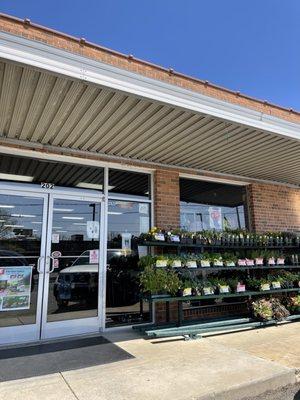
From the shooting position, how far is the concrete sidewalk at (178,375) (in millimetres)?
3770

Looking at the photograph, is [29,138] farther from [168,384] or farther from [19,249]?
[168,384]

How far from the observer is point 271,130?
19.0ft

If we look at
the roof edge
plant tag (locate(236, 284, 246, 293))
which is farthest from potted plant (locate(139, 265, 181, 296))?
the roof edge

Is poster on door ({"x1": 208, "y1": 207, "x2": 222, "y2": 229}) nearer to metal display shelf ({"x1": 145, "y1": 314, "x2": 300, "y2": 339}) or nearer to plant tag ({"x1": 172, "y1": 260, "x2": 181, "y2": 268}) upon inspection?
plant tag ({"x1": 172, "y1": 260, "x2": 181, "y2": 268})

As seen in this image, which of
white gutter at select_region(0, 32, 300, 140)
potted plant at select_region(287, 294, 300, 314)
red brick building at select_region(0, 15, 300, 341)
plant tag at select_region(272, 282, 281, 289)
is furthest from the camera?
potted plant at select_region(287, 294, 300, 314)

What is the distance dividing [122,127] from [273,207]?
5.25 metres

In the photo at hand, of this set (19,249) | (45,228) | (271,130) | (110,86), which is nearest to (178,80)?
(110,86)

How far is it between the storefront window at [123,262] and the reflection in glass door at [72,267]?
0.29 meters

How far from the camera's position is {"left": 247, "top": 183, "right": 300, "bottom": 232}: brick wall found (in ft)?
29.2

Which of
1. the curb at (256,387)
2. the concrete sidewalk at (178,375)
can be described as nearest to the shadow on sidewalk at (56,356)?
the concrete sidewalk at (178,375)

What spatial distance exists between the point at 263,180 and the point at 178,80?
4.80 metres

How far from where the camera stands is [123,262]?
6.91 meters

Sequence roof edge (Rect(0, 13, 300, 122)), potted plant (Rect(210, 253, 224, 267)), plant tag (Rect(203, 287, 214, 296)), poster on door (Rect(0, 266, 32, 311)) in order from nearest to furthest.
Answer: roof edge (Rect(0, 13, 300, 122)) < poster on door (Rect(0, 266, 32, 311)) < plant tag (Rect(203, 287, 214, 296)) < potted plant (Rect(210, 253, 224, 267))

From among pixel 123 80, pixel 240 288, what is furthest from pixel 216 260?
pixel 123 80
